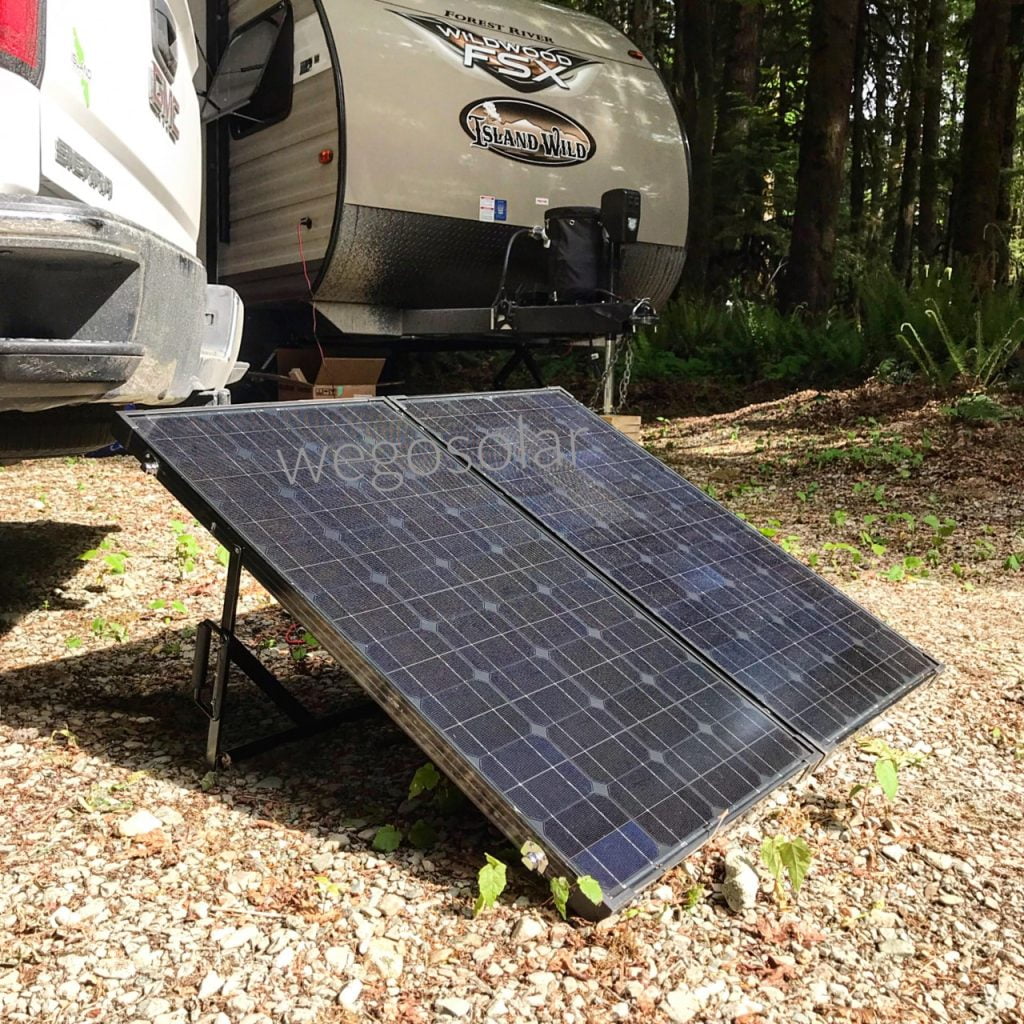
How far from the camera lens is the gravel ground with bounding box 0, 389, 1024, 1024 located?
1840 millimetres

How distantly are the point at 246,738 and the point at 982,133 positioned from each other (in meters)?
12.0

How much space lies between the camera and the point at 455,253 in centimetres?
867

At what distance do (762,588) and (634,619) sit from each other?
2.11 feet

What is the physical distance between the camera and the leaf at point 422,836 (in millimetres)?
2285

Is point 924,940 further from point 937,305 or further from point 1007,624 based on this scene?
point 937,305

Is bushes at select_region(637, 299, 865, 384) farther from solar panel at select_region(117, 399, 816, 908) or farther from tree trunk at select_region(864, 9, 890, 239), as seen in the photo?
tree trunk at select_region(864, 9, 890, 239)

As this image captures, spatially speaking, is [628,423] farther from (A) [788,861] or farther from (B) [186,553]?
(A) [788,861]

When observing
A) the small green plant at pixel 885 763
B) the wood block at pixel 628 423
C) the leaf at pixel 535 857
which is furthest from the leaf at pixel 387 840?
the wood block at pixel 628 423

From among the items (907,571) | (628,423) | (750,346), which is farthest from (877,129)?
Result: (907,571)

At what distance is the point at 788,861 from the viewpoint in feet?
7.04

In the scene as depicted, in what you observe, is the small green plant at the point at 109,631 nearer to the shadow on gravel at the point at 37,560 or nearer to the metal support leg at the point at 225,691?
the shadow on gravel at the point at 37,560

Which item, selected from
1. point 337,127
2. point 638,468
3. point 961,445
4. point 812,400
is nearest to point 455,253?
point 337,127

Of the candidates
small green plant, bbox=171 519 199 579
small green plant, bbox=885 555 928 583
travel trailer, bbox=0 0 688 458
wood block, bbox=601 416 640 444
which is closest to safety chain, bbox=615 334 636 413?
travel trailer, bbox=0 0 688 458

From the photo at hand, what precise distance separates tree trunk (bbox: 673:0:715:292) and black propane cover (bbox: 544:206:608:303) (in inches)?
271
